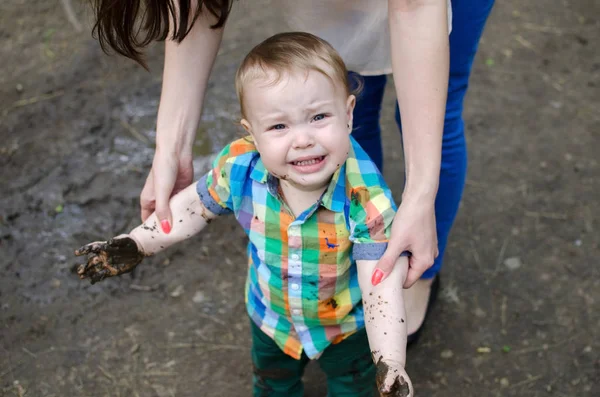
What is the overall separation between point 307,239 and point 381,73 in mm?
537

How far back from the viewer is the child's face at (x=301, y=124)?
136cm

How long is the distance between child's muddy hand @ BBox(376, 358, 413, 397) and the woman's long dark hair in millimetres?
842

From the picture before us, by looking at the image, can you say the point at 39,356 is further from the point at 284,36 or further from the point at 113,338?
the point at 284,36

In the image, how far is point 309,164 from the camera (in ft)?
4.58

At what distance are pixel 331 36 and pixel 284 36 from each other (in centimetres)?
33

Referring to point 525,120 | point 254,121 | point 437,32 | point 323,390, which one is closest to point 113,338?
point 323,390

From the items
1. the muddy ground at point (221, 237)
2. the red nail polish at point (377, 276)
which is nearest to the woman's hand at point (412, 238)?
the red nail polish at point (377, 276)

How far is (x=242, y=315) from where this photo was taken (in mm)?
2326

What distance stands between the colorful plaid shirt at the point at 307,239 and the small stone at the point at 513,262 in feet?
3.37

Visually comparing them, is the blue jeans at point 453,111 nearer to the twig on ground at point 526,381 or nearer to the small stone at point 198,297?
the twig on ground at point 526,381

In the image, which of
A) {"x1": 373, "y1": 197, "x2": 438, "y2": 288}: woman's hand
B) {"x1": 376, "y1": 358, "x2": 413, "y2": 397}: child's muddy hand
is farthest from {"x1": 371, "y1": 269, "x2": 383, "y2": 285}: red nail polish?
{"x1": 376, "y1": 358, "x2": 413, "y2": 397}: child's muddy hand

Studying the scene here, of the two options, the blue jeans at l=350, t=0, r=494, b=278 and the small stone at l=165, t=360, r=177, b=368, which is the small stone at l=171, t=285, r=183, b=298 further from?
the blue jeans at l=350, t=0, r=494, b=278

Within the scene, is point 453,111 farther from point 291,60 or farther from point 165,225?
point 165,225

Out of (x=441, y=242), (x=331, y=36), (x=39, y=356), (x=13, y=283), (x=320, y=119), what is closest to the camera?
(x=320, y=119)
